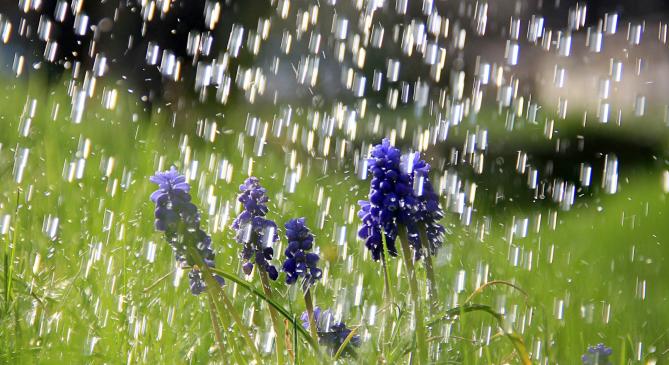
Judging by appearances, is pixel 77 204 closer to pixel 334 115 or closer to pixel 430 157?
pixel 430 157

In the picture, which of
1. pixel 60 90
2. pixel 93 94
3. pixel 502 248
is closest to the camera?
pixel 502 248

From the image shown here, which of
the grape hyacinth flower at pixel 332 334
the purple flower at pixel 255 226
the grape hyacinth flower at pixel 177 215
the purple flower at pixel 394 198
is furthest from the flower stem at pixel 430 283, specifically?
the grape hyacinth flower at pixel 177 215

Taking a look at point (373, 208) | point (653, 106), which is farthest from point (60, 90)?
point (653, 106)

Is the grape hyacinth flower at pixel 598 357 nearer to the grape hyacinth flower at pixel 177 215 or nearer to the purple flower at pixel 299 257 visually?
the purple flower at pixel 299 257

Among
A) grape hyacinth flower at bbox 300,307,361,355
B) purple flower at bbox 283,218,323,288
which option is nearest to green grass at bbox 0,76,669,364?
grape hyacinth flower at bbox 300,307,361,355

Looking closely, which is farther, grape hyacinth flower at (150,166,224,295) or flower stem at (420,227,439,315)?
flower stem at (420,227,439,315)

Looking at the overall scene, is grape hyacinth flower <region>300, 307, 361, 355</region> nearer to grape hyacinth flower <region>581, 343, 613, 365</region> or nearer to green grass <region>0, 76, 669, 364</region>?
green grass <region>0, 76, 669, 364</region>
